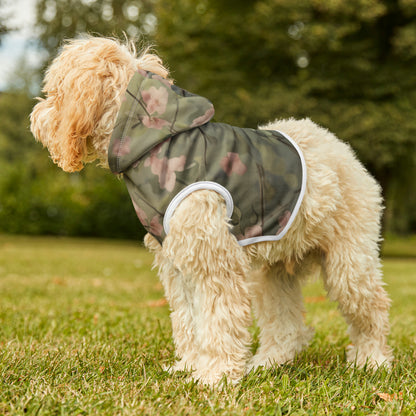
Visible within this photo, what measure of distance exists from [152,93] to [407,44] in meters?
14.7

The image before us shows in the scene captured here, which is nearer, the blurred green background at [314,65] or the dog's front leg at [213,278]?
the dog's front leg at [213,278]

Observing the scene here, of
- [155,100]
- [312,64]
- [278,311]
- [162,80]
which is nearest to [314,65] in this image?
[312,64]

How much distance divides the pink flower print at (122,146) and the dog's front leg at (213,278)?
450mm

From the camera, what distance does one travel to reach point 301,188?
2916 mm

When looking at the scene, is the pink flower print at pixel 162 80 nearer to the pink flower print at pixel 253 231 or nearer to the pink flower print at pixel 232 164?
the pink flower print at pixel 232 164

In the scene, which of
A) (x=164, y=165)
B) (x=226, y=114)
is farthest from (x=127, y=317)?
(x=226, y=114)

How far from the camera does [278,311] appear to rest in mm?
3615

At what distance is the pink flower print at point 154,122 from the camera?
2736 mm

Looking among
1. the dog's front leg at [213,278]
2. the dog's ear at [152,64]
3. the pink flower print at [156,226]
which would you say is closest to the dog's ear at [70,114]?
the dog's ear at [152,64]

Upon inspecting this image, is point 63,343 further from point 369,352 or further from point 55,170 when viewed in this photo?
point 55,170

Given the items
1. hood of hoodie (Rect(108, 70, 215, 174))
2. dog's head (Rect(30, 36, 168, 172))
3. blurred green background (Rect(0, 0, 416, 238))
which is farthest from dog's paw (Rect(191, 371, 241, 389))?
blurred green background (Rect(0, 0, 416, 238))

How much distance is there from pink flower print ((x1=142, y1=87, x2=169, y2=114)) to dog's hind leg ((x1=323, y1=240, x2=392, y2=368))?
4.57ft

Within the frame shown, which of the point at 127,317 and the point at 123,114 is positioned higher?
the point at 123,114

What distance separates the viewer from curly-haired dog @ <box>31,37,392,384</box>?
8.86 feet
